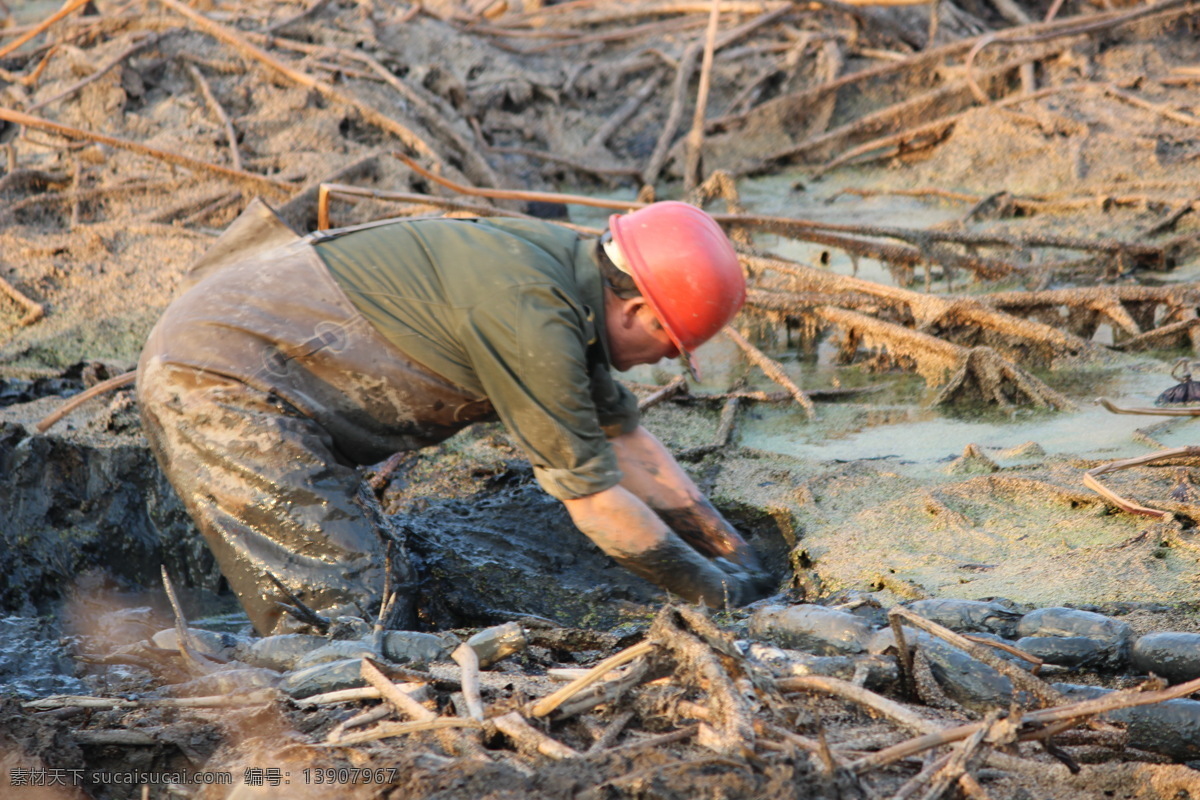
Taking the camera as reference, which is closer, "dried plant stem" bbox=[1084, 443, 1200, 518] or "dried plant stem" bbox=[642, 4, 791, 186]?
"dried plant stem" bbox=[1084, 443, 1200, 518]

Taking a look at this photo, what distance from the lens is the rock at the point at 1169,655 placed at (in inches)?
94.5

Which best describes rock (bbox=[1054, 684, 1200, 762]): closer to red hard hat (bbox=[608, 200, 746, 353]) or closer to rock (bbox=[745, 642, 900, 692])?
rock (bbox=[745, 642, 900, 692])

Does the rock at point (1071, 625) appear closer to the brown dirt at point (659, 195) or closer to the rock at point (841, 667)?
the brown dirt at point (659, 195)

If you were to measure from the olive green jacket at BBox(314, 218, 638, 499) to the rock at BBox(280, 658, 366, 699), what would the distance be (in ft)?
2.76

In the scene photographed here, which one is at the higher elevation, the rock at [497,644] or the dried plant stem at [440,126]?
the dried plant stem at [440,126]

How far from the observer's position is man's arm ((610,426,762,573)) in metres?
3.63

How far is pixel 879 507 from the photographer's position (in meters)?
3.63

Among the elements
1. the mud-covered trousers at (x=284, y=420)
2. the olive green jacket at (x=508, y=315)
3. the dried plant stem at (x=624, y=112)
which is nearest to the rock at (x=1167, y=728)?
the olive green jacket at (x=508, y=315)

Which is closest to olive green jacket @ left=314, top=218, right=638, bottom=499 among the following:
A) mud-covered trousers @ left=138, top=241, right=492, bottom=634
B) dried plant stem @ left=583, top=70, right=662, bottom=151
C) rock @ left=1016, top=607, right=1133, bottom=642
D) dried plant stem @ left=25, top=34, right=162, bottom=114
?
mud-covered trousers @ left=138, top=241, right=492, bottom=634

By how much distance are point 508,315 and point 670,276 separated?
0.49 meters

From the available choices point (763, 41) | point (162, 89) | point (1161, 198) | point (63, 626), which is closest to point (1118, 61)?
point (1161, 198)

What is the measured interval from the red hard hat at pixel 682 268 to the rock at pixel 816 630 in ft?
2.89

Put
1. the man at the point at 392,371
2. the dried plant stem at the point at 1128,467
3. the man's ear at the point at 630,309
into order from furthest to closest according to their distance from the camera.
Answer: the dried plant stem at the point at 1128,467, the man's ear at the point at 630,309, the man at the point at 392,371

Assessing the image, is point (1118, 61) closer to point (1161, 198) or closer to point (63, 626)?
point (1161, 198)
